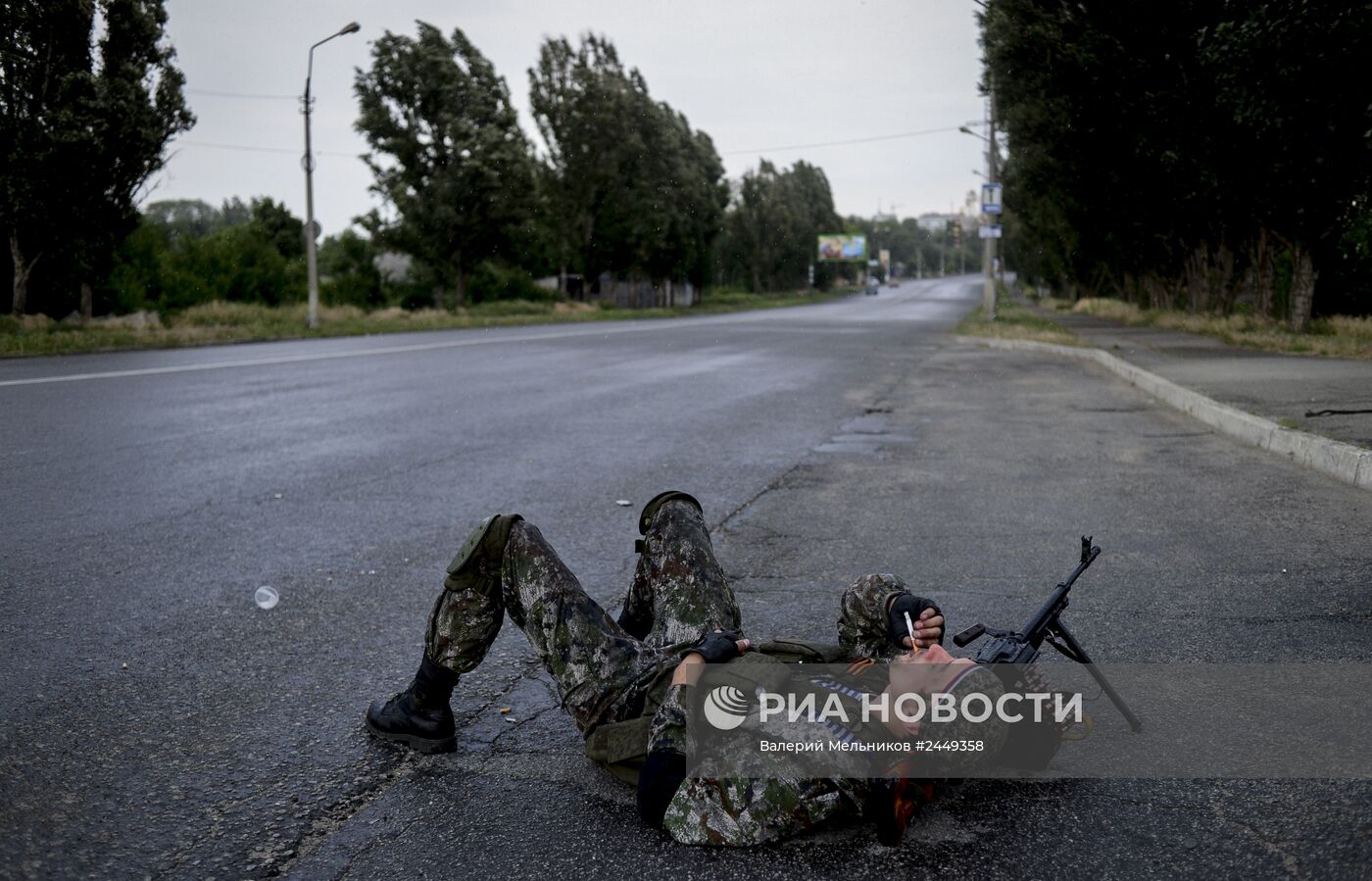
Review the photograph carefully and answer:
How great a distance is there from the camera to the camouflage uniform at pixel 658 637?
2.53 meters

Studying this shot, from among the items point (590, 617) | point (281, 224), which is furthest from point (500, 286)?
point (590, 617)

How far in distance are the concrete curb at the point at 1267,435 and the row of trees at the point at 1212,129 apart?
3879 mm

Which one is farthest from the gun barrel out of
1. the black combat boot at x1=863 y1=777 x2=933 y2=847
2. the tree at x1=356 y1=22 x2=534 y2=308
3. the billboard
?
the billboard

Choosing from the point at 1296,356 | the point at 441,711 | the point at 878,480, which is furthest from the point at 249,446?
the point at 1296,356

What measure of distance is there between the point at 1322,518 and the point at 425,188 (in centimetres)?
4223

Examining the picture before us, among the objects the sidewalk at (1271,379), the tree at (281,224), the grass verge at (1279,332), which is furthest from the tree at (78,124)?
the tree at (281,224)

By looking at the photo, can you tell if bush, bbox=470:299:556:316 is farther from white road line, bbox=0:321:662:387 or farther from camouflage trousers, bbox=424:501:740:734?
camouflage trousers, bbox=424:501:740:734

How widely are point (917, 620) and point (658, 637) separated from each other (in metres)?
0.74

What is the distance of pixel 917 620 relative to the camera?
2.82 m

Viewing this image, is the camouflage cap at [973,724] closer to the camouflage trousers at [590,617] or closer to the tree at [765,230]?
the camouflage trousers at [590,617]

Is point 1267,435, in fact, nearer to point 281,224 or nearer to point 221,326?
point 221,326

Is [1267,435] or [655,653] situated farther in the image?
[1267,435]

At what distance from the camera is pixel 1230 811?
277 centimetres

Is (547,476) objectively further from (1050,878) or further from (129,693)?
(1050,878)
